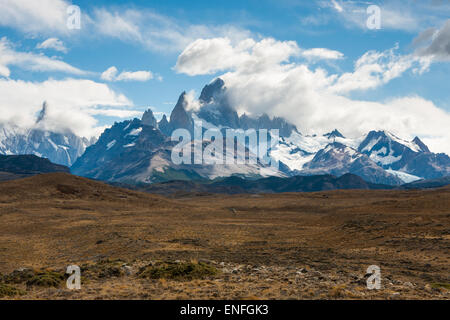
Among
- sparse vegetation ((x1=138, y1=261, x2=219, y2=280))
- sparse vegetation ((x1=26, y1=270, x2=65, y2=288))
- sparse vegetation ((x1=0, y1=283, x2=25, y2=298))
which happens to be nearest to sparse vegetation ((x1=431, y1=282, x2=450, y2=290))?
sparse vegetation ((x1=138, y1=261, x2=219, y2=280))

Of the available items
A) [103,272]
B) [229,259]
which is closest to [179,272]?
[103,272]

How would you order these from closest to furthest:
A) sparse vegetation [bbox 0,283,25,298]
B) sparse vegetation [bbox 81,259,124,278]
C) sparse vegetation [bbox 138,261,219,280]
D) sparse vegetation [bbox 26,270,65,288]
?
sparse vegetation [bbox 0,283,25,298] < sparse vegetation [bbox 26,270,65,288] < sparse vegetation [bbox 138,261,219,280] < sparse vegetation [bbox 81,259,124,278]

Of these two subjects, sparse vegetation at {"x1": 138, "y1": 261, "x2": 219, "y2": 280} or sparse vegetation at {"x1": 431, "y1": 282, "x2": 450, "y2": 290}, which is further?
sparse vegetation at {"x1": 138, "y1": 261, "x2": 219, "y2": 280}

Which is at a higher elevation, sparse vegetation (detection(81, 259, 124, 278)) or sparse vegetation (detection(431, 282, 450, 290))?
sparse vegetation (detection(431, 282, 450, 290))

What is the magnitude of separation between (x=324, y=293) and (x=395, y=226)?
1302 inches

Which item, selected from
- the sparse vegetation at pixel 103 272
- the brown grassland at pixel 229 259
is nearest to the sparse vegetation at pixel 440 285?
the brown grassland at pixel 229 259

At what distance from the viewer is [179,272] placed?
2219cm

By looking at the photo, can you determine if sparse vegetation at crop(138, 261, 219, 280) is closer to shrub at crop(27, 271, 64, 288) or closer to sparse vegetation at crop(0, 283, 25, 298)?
shrub at crop(27, 271, 64, 288)

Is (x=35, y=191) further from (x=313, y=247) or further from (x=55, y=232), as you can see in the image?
(x=313, y=247)

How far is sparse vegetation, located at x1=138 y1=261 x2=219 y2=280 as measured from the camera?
71.6 feet

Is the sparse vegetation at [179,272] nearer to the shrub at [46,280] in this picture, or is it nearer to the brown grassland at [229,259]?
the brown grassland at [229,259]

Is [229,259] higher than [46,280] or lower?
lower

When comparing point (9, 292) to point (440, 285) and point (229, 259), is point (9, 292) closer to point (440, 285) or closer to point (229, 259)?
point (229, 259)
